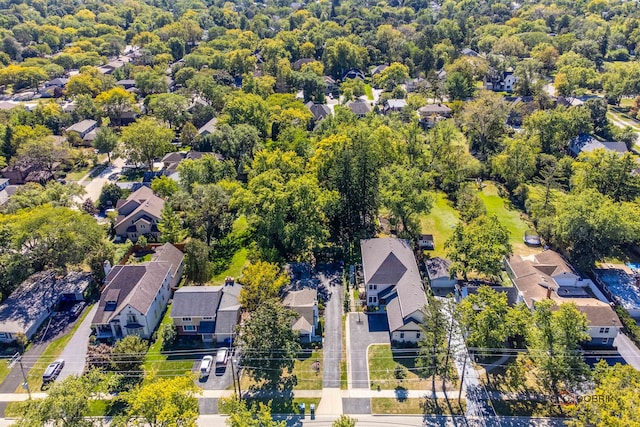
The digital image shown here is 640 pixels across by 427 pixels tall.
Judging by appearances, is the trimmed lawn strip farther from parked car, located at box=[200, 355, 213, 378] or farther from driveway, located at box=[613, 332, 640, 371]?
driveway, located at box=[613, 332, 640, 371]

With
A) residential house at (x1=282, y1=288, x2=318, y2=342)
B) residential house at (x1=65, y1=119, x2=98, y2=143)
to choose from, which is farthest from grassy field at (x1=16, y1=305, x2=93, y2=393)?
residential house at (x1=65, y1=119, x2=98, y2=143)

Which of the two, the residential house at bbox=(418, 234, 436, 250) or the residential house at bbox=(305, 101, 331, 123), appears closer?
the residential house at bbox=(418, 234, 436, 250)

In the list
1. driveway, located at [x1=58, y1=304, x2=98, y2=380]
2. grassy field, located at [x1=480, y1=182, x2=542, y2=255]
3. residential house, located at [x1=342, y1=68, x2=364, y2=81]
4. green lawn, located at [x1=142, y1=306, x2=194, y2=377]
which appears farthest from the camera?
residential house, located at [x1=342, y1=68, x2=364, y2=81]

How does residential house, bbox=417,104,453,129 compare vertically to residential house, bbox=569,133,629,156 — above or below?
below

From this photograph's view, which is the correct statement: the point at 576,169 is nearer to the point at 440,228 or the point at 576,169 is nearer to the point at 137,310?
the point at 440,228

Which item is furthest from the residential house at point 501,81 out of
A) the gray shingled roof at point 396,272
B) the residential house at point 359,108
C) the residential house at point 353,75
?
the gray shingled roof at point 396,272

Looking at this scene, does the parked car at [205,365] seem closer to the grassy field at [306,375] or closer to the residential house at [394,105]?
the grassy field at [306,375]

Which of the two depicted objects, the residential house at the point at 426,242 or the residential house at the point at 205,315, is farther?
the residential house at the point at 426,242
